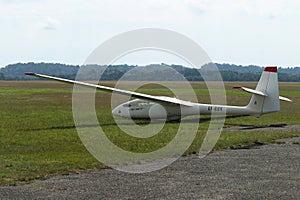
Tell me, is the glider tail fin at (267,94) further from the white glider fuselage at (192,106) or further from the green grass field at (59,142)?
the green grass field at (59,142)

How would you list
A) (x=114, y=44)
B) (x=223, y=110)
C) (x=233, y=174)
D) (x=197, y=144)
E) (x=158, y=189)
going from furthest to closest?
(x=223, y=110) < (x=197, y=144) < (x=114, y=44) < (x=233, y=174) < (x=158, y=189)

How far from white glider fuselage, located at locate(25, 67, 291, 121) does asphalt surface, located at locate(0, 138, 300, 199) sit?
1316cm

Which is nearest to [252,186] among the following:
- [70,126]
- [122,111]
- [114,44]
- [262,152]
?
[262,152]

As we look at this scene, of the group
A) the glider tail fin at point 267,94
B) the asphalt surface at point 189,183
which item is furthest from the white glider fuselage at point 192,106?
the asphalt surface at point 189,183

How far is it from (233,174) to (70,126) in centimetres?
1665

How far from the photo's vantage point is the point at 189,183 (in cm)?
1359

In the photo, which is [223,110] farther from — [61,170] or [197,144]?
[61,170]

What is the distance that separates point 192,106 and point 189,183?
63.7ft

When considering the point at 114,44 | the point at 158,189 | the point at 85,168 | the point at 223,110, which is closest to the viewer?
the point at 158,189

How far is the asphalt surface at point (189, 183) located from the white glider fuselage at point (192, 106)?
1316 cm

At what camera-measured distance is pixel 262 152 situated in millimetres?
19750

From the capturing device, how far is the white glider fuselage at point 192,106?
100 ft

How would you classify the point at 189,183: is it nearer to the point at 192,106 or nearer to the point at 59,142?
the point at 59,142

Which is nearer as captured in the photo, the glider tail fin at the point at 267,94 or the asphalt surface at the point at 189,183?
the asphalt surface at the point at 189,183
